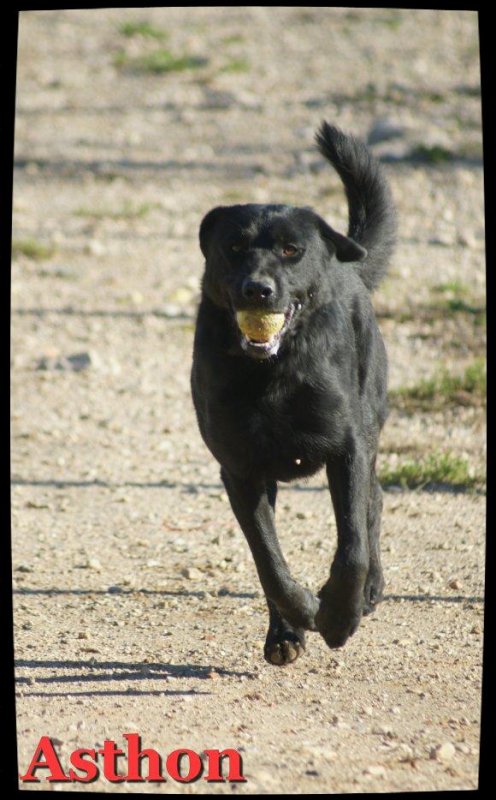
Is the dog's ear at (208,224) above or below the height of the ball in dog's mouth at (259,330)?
above

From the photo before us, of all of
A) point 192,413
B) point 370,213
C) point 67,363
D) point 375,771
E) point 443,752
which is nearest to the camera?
point 375,771

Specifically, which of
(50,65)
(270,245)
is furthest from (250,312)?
(50,65)

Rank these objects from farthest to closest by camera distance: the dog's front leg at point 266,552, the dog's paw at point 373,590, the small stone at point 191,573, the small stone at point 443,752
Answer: the small stone at point 191,573, the dog's paw at point 373,590, the dog's front leg at point 266,552, the small stone at point 443,752

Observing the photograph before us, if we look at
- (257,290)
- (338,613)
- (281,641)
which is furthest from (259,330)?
(281,641)

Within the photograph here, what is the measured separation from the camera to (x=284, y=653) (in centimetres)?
440

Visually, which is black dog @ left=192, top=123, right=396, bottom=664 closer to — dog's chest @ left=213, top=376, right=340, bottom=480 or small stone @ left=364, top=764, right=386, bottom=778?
dog's chest @ left=213, top=376, right=340, bottom=480

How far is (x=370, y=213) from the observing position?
17.3 feet

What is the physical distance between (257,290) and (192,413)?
12.3 ft

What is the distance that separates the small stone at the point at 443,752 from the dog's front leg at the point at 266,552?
30.1 inches

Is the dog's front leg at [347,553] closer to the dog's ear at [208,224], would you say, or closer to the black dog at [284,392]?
the black dog at [284,392]

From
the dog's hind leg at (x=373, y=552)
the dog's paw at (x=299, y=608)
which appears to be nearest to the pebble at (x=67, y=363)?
the dog's hind leg at (x=373, y=552)

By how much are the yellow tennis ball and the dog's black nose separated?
0.04 meters

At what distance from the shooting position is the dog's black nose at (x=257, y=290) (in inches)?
153

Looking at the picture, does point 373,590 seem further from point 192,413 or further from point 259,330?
point 192,413
